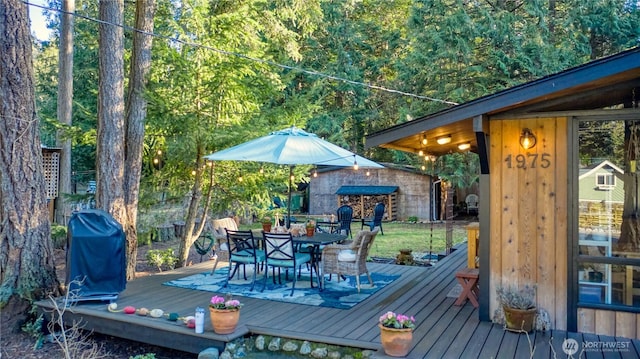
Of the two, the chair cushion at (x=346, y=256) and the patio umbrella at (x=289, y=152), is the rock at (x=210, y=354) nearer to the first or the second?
the chair cushion at (x=346, y=256)

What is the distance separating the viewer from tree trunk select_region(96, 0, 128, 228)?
22.7 ft

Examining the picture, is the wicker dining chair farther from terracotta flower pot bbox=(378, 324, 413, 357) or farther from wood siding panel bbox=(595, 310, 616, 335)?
wood siding panel bbox=(595, 310, 616, 335)

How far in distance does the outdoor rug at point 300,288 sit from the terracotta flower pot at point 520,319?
5.77ft

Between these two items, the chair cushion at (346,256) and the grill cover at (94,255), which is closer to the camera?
the grill cover at (94,255)

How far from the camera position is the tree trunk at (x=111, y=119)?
22.7 feet

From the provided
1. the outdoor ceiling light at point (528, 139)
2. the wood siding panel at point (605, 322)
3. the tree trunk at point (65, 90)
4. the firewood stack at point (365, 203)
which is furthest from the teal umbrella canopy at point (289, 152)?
the firewood stack at point (365, 203)

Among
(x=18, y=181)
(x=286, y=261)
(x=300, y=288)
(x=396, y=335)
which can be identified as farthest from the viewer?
(x=300, y=288)

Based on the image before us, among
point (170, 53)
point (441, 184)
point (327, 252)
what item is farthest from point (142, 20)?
point (441, 184)

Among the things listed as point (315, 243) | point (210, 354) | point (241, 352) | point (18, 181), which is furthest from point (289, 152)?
point (18, 181)

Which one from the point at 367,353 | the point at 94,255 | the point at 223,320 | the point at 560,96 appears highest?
the point at 560,96

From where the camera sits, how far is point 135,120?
7.49m

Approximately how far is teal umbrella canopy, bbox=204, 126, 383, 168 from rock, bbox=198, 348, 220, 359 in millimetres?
2667

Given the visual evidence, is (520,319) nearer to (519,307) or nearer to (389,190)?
(519,307)

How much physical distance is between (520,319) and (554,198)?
3.84 ft
